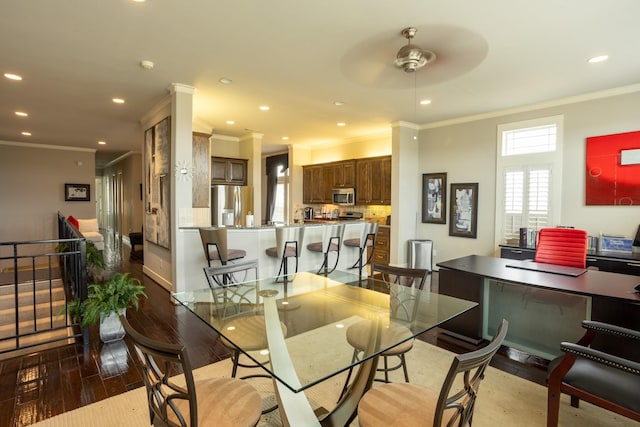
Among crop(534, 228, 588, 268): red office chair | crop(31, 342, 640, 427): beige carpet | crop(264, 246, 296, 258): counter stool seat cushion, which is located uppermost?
crop(534, 228, 588, 268): red office chair

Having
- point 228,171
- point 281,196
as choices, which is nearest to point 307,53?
point 228,171

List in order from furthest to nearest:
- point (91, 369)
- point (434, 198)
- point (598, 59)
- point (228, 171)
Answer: point (228, 171), point (434, 198), point (598, 59), point (91, 369)

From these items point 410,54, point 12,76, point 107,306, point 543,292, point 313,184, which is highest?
point 12,76

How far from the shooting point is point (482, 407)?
216cm

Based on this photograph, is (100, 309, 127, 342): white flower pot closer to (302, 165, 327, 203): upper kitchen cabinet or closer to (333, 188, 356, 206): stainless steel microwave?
(333, 188, 356, 206): stainless steel microwave

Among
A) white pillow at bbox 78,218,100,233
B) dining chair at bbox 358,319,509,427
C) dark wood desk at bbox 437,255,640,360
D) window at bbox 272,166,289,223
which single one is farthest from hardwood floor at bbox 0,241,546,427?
window at bbox 272,166,289,223

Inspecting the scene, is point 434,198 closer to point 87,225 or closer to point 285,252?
point 285,252

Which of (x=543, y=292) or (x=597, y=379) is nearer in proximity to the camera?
(x=597, y=379)

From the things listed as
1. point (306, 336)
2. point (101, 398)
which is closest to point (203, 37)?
point (306, 336)

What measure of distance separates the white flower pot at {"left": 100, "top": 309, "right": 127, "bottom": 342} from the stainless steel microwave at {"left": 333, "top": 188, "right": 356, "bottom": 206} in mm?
5239

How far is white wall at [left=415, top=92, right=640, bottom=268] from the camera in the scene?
4.22m

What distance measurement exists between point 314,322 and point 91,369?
2.02 m

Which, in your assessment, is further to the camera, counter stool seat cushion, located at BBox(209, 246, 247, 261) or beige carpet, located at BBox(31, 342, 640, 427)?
counter stool seat cushion, located at BBox(209, 246, 247, 261)

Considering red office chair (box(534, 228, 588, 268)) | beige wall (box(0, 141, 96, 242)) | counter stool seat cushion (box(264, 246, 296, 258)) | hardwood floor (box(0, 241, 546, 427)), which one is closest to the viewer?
hardwood floor (box(0, 241, 546, 427))
